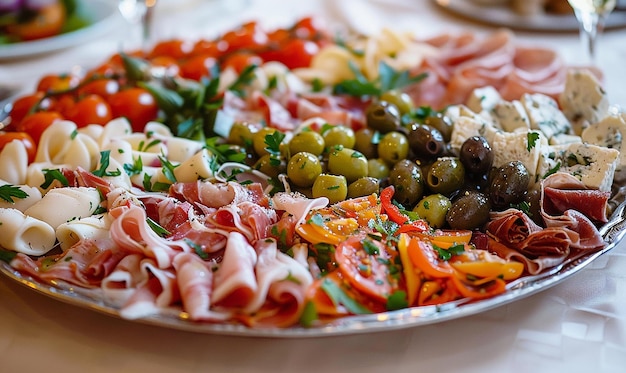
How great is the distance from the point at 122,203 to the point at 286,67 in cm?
115

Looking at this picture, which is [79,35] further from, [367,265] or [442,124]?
[367,265]

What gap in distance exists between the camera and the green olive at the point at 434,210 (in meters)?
1.47

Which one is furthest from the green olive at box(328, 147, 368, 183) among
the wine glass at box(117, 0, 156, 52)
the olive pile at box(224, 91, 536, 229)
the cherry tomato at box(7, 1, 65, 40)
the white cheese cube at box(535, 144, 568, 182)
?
the cherry tomato at box(7, 1, 65, 40)

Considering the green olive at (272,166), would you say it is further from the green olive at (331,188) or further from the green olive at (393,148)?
the green olive at (393,148)

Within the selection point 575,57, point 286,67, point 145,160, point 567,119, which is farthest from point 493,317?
point 575,57

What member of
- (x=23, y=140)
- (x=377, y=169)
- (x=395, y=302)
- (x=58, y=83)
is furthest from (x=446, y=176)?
(x=58, y=83)

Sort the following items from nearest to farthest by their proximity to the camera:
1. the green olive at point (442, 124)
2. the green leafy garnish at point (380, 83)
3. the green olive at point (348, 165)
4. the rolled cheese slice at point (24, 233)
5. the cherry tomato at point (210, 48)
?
the rolled cheese slice at point (24, 233)
the green olive at point (348, 165)
the green olive at point (442, 124)
the green leafy garnish at point (380, 83)
the cherry tomato at point (210, 48)

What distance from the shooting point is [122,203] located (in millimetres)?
1417

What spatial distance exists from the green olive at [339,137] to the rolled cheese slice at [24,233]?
2.37 ft

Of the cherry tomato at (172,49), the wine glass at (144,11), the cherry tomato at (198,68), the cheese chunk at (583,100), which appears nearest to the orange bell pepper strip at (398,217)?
the cheese chunk at (583,100)

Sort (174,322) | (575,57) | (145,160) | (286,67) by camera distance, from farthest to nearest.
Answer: (575,57), (286,67), (145,160), (174,322)

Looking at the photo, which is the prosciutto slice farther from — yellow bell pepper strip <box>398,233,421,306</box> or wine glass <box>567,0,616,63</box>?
wine glass <box>567,0,616,63</box>

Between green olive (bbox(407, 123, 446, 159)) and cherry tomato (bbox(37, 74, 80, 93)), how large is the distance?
47.3 inches

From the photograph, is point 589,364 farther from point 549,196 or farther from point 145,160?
point 145,160
